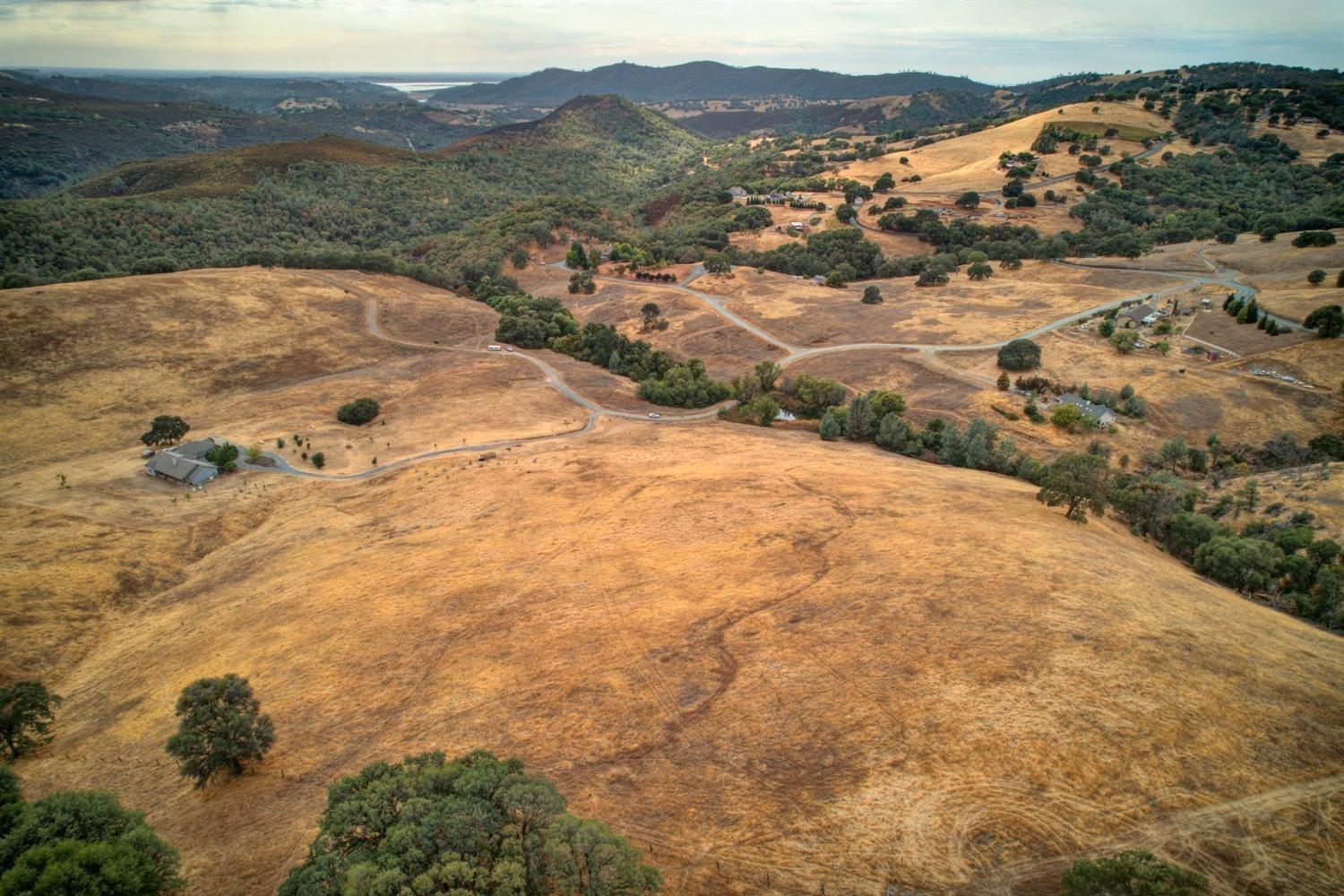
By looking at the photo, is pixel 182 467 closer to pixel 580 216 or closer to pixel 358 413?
pixel 358 413

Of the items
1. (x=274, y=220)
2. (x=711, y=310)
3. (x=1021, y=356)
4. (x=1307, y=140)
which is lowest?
(x=711, y=310)

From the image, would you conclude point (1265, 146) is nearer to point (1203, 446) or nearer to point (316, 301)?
point (1203, 446)

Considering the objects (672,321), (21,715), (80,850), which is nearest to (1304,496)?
Result: (80,850)

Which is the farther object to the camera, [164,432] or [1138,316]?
[1138,316]

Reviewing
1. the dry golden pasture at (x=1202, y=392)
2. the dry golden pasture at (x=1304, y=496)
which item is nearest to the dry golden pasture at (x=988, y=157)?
the dry golden pasture at (x=1202, y=392)

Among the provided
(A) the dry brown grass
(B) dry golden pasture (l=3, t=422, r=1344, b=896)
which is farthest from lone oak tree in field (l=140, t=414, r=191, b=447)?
(A) the dry brown grass

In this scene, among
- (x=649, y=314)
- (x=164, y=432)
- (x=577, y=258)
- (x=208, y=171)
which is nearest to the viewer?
(x=164, y=432)

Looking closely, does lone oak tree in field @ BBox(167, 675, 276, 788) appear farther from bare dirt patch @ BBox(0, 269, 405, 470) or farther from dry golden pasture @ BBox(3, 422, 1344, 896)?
bare dirt patch @ BBox(0, 269, 405, 470)

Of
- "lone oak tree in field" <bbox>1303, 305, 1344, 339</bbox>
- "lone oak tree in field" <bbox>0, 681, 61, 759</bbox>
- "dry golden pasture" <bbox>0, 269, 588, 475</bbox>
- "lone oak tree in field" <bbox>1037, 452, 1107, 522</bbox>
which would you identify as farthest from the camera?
"lone oak tree in field" <bbox>1303, 305, 1344, 339</bbox>
